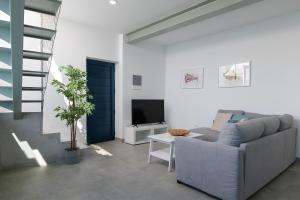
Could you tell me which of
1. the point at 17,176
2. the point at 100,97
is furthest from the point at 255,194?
the point at 100,97

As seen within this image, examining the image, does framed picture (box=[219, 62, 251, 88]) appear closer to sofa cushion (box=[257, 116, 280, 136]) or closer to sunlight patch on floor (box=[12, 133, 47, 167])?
sofa cushion (box=[257, 116, 280, 136])

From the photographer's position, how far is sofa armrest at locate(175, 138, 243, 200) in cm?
213

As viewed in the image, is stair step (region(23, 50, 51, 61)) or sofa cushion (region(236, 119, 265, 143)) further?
stair step (region(23, 50, 51, 61))

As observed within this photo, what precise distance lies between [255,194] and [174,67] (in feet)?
13.4

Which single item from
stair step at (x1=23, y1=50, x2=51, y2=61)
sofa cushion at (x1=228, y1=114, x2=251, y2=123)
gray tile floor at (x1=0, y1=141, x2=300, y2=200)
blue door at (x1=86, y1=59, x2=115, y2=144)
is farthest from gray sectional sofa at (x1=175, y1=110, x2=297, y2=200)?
blue door at (x1=86, y1=59, x2=115, y2=144)

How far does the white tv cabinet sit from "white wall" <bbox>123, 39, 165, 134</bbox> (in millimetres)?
350

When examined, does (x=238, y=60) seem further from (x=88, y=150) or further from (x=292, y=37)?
(x=88, y=150)

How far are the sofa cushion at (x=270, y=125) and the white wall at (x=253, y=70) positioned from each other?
1195mm

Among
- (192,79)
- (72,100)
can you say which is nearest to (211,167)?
(72,100)

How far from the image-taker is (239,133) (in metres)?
2.22

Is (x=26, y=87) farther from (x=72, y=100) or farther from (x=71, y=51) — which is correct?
(x=71, y=51)

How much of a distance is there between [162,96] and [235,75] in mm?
2254

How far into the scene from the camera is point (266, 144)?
8.29ft

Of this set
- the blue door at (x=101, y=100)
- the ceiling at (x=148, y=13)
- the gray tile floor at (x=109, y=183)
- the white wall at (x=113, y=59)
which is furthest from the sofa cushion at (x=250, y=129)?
the blue door at (x=101, y=100)
